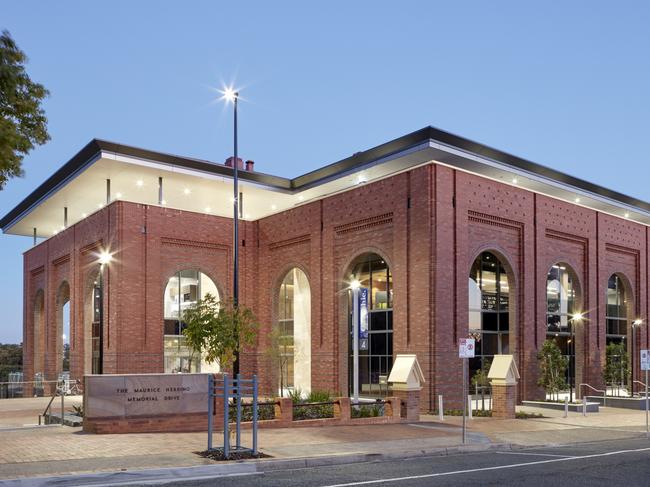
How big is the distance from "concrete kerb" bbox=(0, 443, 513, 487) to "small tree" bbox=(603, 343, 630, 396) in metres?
20.2

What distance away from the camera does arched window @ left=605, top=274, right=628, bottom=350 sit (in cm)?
3756

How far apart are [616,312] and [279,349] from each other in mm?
18180

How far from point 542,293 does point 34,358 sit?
32.7 m

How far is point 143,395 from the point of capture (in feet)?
59.7

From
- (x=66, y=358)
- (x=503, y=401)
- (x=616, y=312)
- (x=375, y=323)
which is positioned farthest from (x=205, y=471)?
(x=66, y=358)

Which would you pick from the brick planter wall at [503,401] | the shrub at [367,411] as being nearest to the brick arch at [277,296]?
the brick planter wall at [503,401]

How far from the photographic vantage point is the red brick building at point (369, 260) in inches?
1102

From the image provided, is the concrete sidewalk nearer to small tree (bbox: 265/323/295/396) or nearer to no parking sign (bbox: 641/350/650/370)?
no parking sign (bbox: 641/350/650/370)

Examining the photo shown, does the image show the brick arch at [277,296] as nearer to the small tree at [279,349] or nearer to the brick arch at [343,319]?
the small tree at [279,349]

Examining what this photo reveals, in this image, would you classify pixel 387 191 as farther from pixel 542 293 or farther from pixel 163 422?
pixel 163 422

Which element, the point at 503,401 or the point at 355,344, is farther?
the point at 503,401

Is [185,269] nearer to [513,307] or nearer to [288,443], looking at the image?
[513,307]

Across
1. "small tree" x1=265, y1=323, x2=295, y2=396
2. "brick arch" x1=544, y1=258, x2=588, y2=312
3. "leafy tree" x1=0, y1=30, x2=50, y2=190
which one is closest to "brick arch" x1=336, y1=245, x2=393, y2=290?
"small tree" x1=265, y1=323, x2=295, y2=396

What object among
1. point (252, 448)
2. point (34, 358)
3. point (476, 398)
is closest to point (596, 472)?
point (252, 448)
